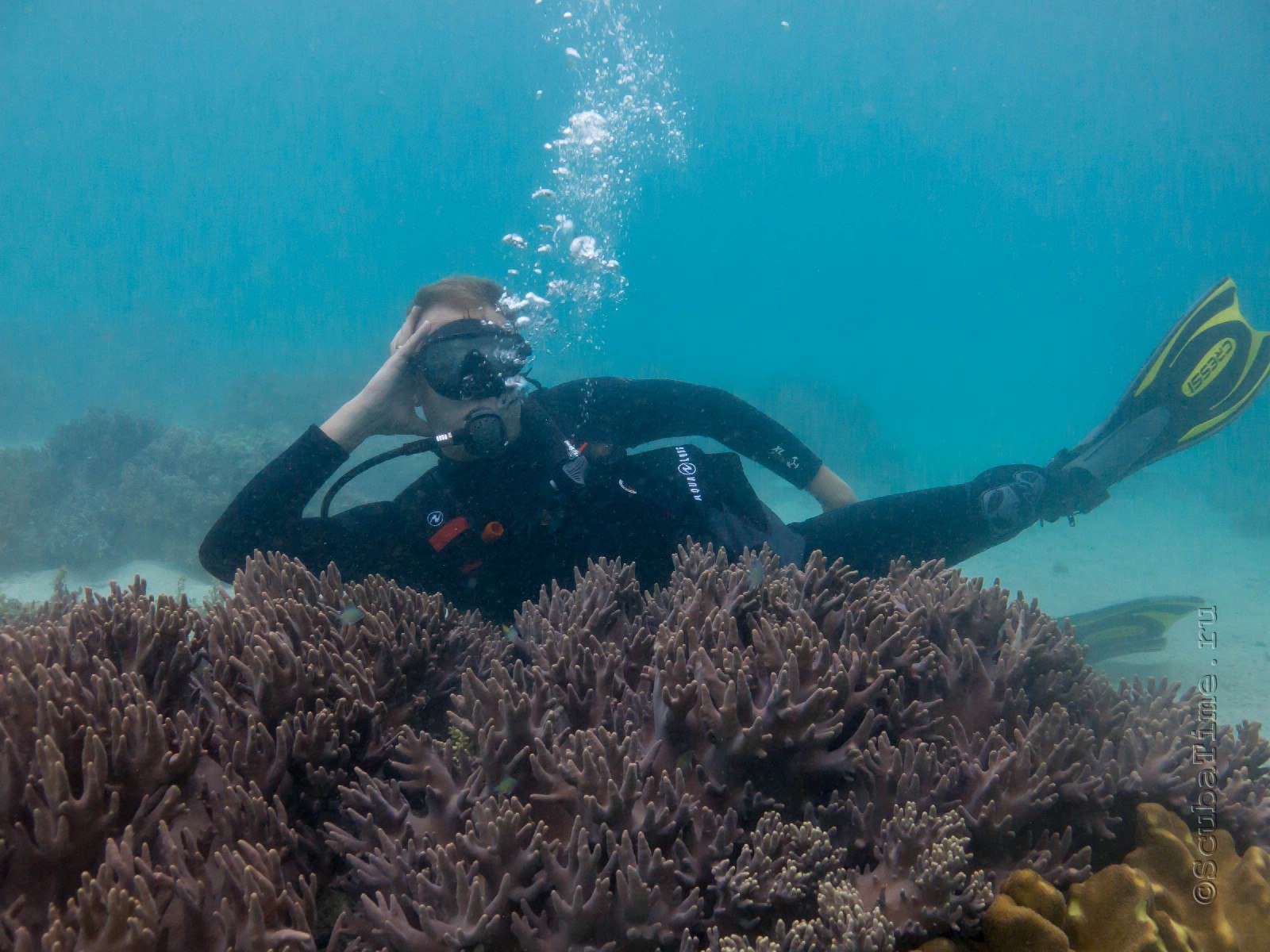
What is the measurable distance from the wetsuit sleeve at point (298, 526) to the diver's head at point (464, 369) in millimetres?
735

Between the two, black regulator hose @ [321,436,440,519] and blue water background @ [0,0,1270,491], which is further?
blue water background @ [0,0,1270,491]

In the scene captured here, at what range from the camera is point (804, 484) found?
578 cm

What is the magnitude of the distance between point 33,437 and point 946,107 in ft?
386

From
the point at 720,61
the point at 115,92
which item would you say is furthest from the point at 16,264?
the point at 720,61

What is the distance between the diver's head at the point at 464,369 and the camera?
4.06 metres

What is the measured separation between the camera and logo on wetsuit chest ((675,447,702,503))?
4.44 m

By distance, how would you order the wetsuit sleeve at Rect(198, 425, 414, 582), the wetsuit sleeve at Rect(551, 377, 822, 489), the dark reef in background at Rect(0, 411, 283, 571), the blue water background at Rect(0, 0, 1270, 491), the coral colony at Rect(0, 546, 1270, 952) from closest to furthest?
the coral colony at Rect(0, 546, 1270, 952) < the wetsuit sleeve at Rect(198, 425, 414, 582) < the wetsuit sleeve at Rect(551, 377, 822, 489) < the dark reef in background at Rect(0, 411, 283, 571) < the blue water background at Rect(0, 0, 1270, 491)

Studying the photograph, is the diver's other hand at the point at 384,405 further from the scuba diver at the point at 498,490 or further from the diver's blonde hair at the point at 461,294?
the diver's blonde hair at the point at 461,294

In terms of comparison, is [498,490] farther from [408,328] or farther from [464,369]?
[408,328]

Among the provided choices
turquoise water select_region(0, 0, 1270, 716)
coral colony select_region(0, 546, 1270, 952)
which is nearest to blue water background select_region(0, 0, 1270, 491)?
turquoise water select_region(0, 0, 1270, 716)

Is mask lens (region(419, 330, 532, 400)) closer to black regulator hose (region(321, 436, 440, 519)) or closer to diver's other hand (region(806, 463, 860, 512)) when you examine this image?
black regulator hose (region(321, 436, 440, 519))

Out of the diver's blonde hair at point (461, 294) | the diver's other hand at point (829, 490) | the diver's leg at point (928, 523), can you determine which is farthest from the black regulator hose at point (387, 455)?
the diver's other hand at point (829, 490)

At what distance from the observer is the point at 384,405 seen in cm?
425

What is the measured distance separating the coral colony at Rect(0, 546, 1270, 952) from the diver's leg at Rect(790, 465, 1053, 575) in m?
2.64
